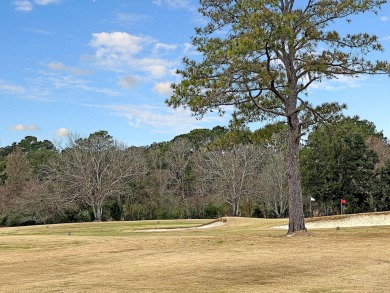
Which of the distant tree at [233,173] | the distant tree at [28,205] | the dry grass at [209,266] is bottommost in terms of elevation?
the dry grass at [209,266]

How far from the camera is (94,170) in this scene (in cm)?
6188

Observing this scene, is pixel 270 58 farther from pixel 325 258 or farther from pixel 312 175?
pixel 312 175

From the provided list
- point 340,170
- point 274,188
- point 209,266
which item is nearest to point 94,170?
point 274,188

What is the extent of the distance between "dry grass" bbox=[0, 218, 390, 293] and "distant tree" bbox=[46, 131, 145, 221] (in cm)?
4053

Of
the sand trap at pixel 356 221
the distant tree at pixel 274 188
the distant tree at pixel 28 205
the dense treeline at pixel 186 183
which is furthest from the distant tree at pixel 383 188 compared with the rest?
the distant tree at pixel 28 205

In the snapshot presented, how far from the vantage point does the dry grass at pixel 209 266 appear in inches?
368

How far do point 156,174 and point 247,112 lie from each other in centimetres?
4632

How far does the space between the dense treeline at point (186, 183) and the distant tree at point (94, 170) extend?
0.42 ft

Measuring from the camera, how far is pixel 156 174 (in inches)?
2635

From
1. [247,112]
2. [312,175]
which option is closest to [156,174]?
[312,175]

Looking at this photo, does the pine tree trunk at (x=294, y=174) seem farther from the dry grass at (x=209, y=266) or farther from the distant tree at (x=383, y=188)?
the distant tree at (x=383, y=188)

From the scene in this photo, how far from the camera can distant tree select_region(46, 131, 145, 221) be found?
5897cm

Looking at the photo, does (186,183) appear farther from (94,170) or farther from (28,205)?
(28,205)

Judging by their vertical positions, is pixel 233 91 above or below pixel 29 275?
above
